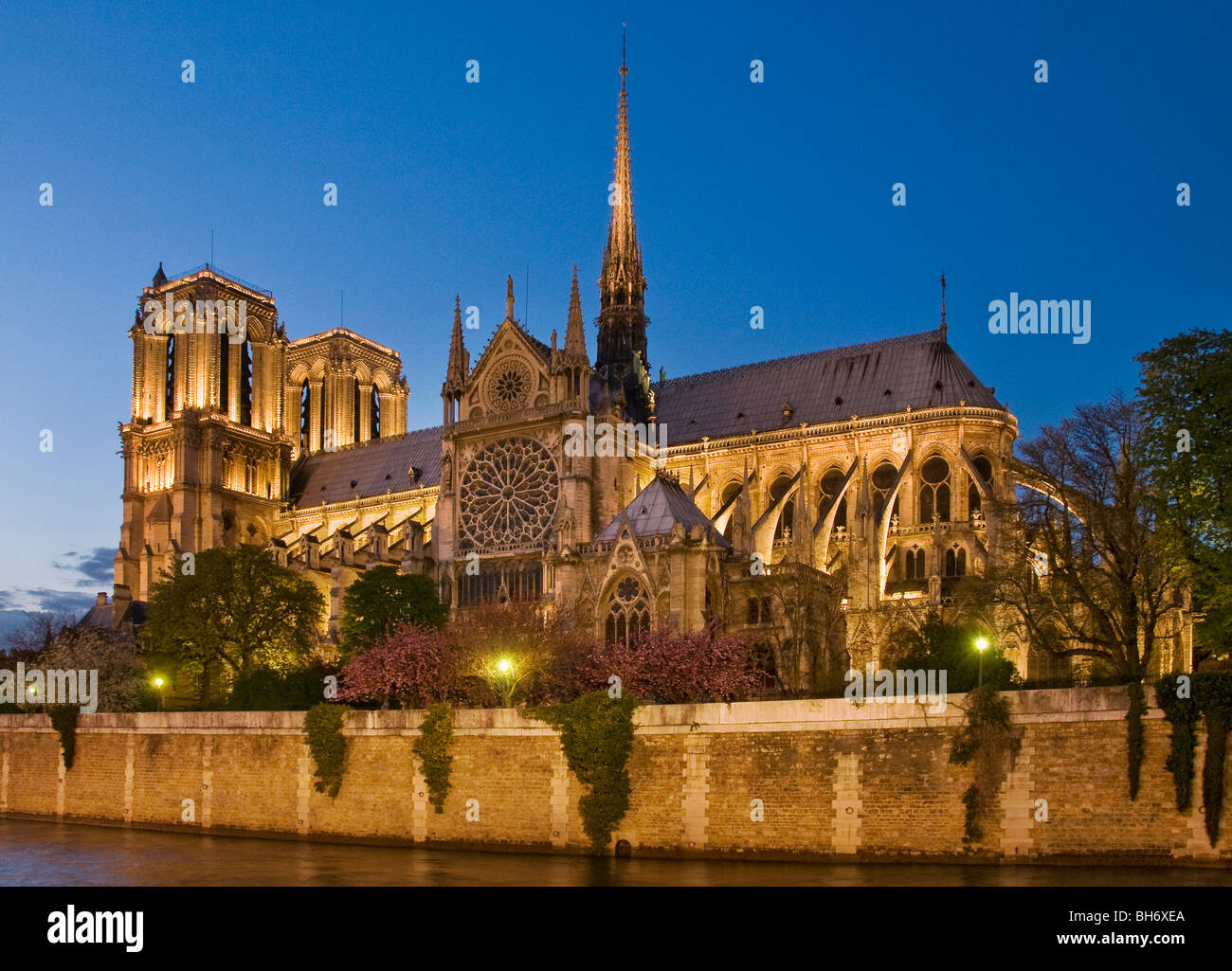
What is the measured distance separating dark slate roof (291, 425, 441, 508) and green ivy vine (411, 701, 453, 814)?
36164 millimetres

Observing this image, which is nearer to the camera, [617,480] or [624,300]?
[617,480]

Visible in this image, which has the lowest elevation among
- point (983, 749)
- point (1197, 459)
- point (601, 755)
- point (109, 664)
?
point (601, 755)

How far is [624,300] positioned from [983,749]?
42.4m

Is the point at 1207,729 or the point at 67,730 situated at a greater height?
the point at 1207,729

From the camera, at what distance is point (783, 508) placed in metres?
52.8

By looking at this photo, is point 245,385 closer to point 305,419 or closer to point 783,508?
point 305,419

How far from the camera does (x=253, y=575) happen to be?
50.5m

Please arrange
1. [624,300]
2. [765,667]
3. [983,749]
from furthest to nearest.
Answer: [624,300]
[765,667]
[983,749]

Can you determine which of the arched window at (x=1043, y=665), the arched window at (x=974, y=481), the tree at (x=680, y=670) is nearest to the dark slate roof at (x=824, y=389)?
the arched window at (x=974, y=481)

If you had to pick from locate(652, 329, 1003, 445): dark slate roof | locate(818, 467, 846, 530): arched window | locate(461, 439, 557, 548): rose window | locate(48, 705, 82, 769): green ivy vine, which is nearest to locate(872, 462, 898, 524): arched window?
locate(818, 467, 846, 530): arched window

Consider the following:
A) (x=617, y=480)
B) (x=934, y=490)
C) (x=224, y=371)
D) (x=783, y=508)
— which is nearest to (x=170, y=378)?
(x=224, y=371)

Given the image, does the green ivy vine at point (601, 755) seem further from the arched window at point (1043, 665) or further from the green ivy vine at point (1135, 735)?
the arched window at point (1043, 665)
